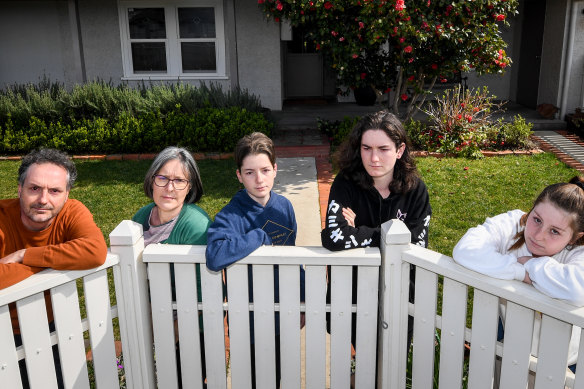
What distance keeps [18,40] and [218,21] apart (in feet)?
16.1

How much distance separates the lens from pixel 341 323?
2.21 meters

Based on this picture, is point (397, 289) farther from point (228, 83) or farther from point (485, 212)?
point (228, 83)

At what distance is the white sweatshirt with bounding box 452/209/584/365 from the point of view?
1.71m

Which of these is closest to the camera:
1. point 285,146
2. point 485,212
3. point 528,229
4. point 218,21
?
point 528,229

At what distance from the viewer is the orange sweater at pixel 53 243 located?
199cm

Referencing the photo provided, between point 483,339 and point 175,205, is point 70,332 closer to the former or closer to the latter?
point 175,205

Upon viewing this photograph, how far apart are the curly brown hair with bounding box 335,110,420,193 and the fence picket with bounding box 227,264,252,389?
77cm

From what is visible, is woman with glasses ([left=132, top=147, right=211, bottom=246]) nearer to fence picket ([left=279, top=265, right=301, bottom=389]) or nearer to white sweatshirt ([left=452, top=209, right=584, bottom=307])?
fence picket ([left=279, top=265, right=301, bottom=389])

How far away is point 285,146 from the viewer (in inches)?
358

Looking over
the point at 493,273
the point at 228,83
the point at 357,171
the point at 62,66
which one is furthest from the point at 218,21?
the point at 493,273

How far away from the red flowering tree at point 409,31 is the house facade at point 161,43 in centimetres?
430

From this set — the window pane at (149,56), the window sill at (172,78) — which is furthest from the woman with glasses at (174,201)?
the window pane at (149,56)

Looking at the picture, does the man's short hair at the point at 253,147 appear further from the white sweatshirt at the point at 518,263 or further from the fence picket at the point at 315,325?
the white sweatshirt at the point at 518,263

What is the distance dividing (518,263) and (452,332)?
1.27 feet
